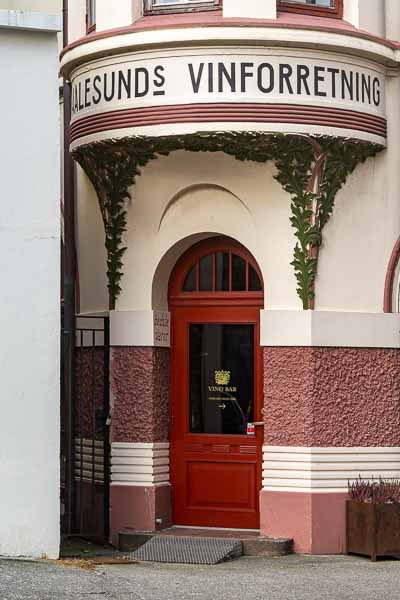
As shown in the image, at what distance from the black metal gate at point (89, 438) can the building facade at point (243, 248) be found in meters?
0.12

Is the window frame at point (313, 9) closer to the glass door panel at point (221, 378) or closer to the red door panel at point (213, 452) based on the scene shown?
the red door panel at point (213, 452)

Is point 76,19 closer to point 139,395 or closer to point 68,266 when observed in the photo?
point 68,266

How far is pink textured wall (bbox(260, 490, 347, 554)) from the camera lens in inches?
525

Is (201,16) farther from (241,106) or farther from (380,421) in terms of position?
(380,421)

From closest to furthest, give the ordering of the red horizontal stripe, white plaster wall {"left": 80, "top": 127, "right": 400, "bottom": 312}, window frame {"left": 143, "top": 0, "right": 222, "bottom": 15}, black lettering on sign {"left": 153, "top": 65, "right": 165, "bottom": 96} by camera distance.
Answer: the red horizontal stripe → black lettering on sign {"left": 153, "top": 65, "right": 165, "bottom": 96} → window frame {"left": 143, "top": 0, "right": 222, "bottom": 15} → white plaster wall {"left": 80, "top": 127, "right": 400, "bottom": 312}

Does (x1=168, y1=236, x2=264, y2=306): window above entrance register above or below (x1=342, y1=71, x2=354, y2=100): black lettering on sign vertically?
below

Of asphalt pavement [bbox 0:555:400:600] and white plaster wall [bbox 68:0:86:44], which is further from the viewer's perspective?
white plaster wall [bbox 68:0:86:44]

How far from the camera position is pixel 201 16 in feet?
43.3

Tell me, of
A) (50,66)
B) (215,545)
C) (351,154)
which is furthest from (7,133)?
(215,545)

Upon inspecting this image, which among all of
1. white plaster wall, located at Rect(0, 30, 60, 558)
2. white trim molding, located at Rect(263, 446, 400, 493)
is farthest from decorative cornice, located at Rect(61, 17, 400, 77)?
white trim molding, located at Rect(263, 446, 400, 493)

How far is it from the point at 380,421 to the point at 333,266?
1.50 m

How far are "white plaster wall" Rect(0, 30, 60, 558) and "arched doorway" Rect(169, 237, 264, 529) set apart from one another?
7.46 feet

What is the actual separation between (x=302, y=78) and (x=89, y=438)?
4.13 metres

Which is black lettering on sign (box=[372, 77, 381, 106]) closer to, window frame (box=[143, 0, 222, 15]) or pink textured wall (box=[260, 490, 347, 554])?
window frame (box=[143, 0, 222, 15])
